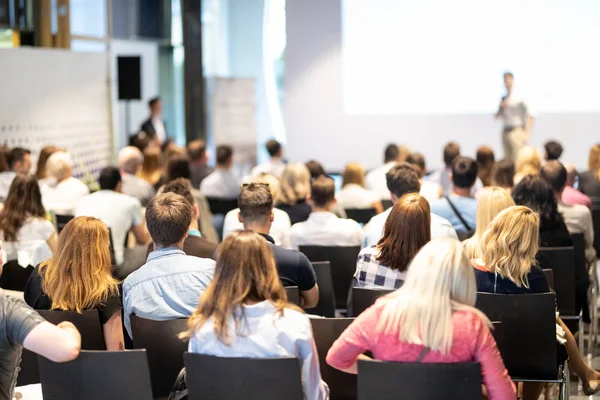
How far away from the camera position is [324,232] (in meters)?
5.28

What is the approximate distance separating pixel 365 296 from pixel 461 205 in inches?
85.8

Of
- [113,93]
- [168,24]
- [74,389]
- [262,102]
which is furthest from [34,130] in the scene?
[74,389]

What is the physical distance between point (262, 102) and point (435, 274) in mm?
10677

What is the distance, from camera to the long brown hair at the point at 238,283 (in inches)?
106

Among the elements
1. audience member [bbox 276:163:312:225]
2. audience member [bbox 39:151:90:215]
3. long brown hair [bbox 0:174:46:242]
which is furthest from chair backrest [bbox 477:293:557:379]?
audience member [bbox 39:151:90:215]

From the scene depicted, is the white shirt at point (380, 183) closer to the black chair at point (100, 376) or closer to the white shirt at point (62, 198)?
the white shirt at point (62, 198)

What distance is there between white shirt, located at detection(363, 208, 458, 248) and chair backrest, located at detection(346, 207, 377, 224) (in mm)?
1735

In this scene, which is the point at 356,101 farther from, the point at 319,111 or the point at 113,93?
the point at 113,93

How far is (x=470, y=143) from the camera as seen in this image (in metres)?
12.4

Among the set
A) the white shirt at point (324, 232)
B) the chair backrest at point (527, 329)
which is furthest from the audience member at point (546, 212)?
the chair backrest at point (527, 329)

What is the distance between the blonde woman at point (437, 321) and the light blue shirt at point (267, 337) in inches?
8.2

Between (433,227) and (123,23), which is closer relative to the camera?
(433,227)

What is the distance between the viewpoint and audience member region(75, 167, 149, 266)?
604 centimetres

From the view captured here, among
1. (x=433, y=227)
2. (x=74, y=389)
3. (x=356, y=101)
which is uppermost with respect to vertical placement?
(x=356, y=101)
